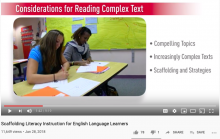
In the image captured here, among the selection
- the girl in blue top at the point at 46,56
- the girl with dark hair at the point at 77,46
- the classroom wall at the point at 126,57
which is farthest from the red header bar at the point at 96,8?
the classroom wall at the point at 126,57

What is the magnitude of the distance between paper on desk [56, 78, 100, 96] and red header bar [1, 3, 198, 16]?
1.35ft

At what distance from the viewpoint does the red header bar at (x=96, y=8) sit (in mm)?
575

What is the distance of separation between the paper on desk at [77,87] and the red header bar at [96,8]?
1.35 feet

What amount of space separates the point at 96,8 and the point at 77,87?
1.52 feet

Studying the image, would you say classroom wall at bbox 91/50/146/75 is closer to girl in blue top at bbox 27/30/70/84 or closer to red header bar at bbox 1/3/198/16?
girl in blue top at bbox 27/30/70/84

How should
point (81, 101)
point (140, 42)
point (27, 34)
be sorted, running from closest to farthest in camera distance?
point (81, 101)
point (140, 42)
point (27, 34)

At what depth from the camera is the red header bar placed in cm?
57

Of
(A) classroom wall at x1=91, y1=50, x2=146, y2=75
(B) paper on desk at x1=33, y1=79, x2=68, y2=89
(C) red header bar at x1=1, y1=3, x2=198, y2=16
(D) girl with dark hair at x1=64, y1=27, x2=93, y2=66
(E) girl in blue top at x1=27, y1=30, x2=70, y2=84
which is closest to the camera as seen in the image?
(C) red header bar at x1=1, y1=3, x2=198, y2=16

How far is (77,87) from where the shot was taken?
2.42 feet

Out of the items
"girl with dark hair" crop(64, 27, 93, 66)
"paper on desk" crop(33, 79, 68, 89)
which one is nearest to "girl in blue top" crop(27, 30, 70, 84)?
"paper on desk" crop(33, 79, 68, 89)
